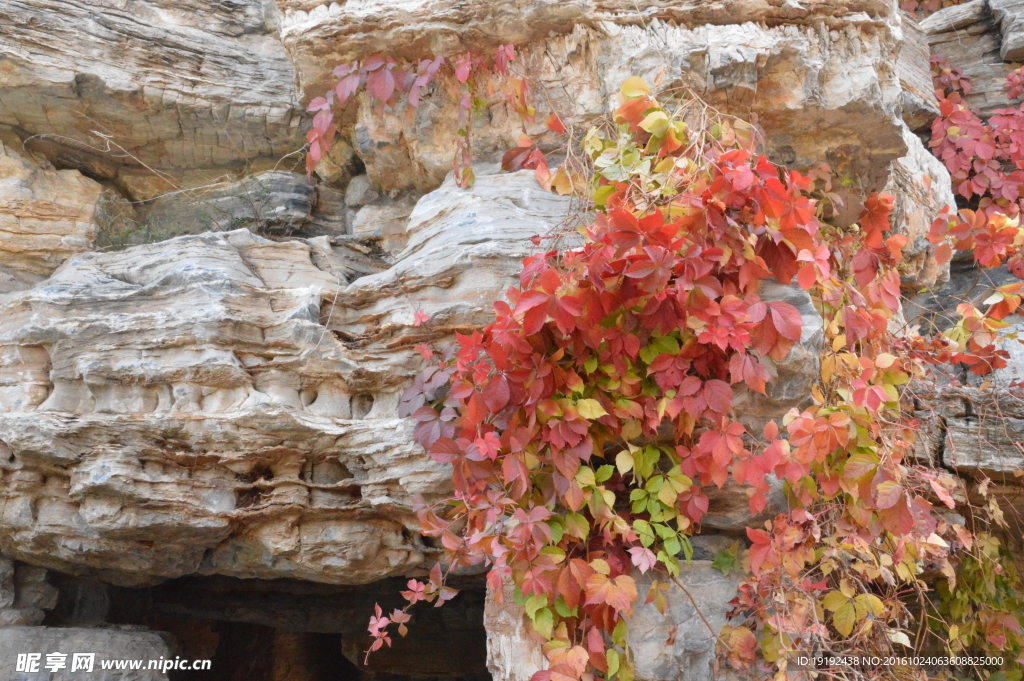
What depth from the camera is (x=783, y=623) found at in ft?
6.43

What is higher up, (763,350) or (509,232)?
(509,232)

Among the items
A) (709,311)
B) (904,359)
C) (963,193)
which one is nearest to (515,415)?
(709,311)

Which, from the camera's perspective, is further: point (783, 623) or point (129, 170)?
point (129, 170)

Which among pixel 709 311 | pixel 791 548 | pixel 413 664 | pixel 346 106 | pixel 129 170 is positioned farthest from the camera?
pixel 413 664

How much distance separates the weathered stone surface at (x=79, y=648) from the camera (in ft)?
9.13

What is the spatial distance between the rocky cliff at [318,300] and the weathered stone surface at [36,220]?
1 centimetres

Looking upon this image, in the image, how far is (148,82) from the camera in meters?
3.27

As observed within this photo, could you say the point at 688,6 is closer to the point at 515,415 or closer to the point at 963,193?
the point at 515,415

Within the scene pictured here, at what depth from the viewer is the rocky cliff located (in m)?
2.48

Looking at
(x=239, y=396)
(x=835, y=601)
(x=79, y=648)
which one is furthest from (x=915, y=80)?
(x=79, y=648)

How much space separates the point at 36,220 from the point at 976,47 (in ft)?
16.7

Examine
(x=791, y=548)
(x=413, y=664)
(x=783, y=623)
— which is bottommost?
(x=413, y=664)

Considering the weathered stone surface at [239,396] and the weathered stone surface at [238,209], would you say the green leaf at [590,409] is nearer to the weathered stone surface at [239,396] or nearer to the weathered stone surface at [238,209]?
the weathered stone surface at [239,396]

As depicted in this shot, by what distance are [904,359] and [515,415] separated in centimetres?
151
